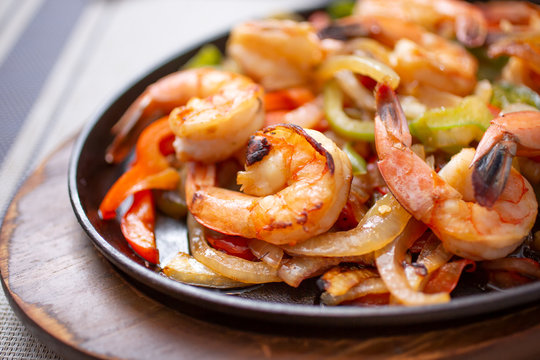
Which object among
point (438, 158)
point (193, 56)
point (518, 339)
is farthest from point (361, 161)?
point (193, 56)

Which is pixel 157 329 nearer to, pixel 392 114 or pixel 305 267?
pixel 305 267

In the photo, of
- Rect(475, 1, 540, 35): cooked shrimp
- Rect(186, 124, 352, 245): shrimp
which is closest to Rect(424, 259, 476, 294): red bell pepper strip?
Rect(186, 124, 352, 245): shrimp

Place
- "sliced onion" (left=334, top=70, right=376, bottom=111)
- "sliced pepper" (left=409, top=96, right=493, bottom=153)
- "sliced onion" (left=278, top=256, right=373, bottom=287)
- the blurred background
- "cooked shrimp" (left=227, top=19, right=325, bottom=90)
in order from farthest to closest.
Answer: the blurred background < "cooked shrimp" (left=227, top=19, right=325, bottom=90) < "sliced onion" (left=334, top=70, right=376, bottom=111) < "sliced pepper" (left=409, top=96, right=493, bottom=153) < "sliced onion" (left=278, top=256, right=373, bottom=287)

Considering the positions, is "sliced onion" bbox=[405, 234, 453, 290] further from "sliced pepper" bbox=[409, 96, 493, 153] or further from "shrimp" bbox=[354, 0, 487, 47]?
"shrimp" bbox=[354, 0, 487, 47]

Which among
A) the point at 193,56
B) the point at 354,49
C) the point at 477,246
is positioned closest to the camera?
the point at 477,246

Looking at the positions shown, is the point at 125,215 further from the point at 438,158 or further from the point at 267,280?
the point at 438,158

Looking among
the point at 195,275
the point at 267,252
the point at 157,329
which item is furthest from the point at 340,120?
the point at 157,329
